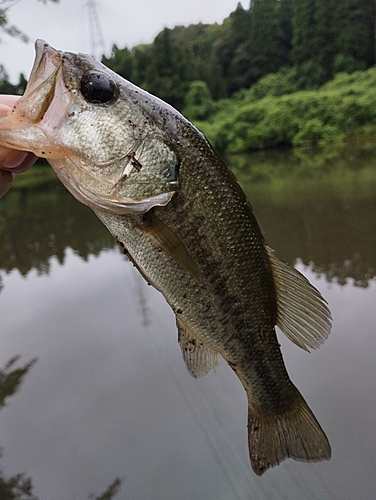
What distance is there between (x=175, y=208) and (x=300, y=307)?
60cm

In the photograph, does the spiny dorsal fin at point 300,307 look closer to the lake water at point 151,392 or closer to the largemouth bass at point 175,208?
the largemouth bass at point 175,208

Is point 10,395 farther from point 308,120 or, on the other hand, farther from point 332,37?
point 332,37

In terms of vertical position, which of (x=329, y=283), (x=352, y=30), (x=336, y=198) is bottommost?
(x=329, y=283)

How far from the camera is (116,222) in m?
1.25

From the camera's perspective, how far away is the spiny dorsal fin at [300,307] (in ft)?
4.65

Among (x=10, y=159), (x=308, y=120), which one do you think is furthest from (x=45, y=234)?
(x=308, y=120)

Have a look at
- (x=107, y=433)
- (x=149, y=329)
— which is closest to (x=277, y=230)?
(x=149, y=329)

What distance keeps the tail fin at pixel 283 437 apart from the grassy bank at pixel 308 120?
1984 centimetres

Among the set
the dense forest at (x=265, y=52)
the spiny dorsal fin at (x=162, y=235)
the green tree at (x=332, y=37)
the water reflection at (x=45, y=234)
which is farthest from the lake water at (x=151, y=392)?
the dense forest at (x=265, y=52)

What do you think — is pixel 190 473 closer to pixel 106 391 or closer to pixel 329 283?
pixel 106 391

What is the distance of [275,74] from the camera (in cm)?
3597

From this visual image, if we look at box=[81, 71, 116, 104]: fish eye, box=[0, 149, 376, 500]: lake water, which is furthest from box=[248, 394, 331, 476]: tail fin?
box=[81, 71, 116, 104]: fish eye

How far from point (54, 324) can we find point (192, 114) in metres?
30.4

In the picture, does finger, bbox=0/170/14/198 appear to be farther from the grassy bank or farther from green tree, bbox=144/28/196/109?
green tree, bbox=144/28/196/109
